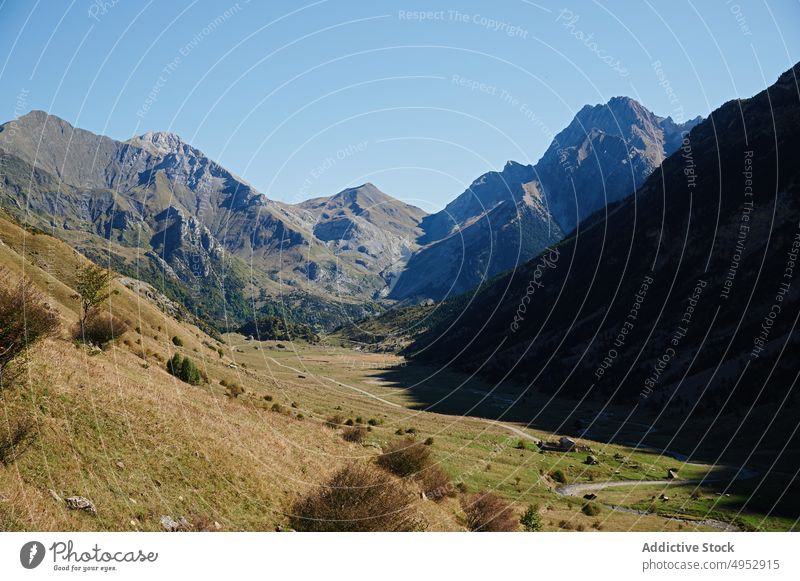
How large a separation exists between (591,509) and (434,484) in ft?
49.3

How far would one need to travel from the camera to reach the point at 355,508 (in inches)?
924

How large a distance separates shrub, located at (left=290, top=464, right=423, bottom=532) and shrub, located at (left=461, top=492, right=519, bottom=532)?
7.78 metres

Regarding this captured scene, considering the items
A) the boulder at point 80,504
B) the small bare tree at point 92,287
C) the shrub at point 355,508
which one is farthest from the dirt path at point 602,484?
the small bare tree at point 92,287

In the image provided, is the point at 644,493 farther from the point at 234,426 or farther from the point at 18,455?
the point at 18,455

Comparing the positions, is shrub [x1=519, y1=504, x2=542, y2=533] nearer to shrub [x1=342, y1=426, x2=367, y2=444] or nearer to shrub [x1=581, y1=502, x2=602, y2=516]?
shrub [x1=581, y1=502, x2=602, y2=516]

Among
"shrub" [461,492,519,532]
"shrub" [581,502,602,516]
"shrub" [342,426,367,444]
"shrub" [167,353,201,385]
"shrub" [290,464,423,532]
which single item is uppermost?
"shrub" [290,464,423,532]

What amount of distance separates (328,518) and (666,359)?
109 meters

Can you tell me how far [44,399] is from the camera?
2117 centimetres

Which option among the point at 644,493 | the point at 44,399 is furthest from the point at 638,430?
the point at 44,399

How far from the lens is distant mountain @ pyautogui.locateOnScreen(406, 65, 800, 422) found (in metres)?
98.0

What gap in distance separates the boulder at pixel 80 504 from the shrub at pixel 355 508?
8.30 m

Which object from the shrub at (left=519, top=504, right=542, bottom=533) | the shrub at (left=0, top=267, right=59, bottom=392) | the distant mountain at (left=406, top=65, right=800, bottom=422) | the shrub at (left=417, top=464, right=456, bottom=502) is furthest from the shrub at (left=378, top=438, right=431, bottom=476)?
the distant mountain at (left=406, top=65, right=800, bottom=422)

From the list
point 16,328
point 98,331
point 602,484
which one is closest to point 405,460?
point 16,328

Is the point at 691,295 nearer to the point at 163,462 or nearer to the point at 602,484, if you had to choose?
the point at 602,484
